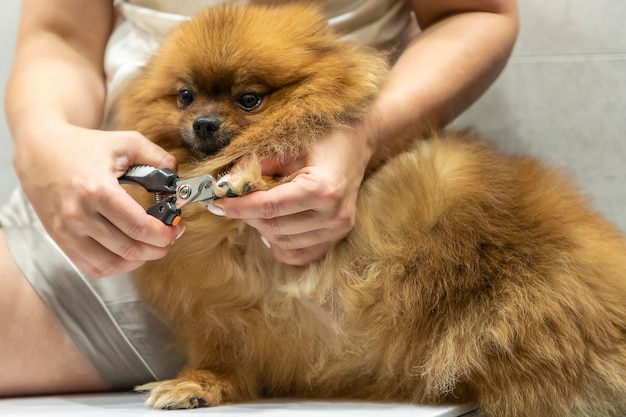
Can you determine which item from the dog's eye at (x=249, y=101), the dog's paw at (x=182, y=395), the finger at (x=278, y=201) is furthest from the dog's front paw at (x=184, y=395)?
the dog's eye at (x=249, y=101)

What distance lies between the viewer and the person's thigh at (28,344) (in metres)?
1.10

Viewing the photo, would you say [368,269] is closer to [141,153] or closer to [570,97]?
[141,153]

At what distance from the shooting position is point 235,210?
0.89m

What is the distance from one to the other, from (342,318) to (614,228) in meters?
0.47

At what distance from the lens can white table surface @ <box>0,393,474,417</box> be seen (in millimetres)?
937

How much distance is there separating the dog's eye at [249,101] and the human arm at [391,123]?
11 centimetres

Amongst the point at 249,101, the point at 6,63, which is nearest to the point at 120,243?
the point at 249,101

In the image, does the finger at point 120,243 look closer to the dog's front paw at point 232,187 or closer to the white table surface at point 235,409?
the dog's front paw at point 232,187

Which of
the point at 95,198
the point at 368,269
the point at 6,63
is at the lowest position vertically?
the point at 368,269

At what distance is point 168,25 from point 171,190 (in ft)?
1.53

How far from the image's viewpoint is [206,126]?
99 centimetres

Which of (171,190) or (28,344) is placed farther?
(28,344)

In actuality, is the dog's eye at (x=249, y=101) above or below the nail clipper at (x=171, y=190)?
above

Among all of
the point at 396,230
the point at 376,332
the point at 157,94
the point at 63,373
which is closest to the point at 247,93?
the point at 157,94
